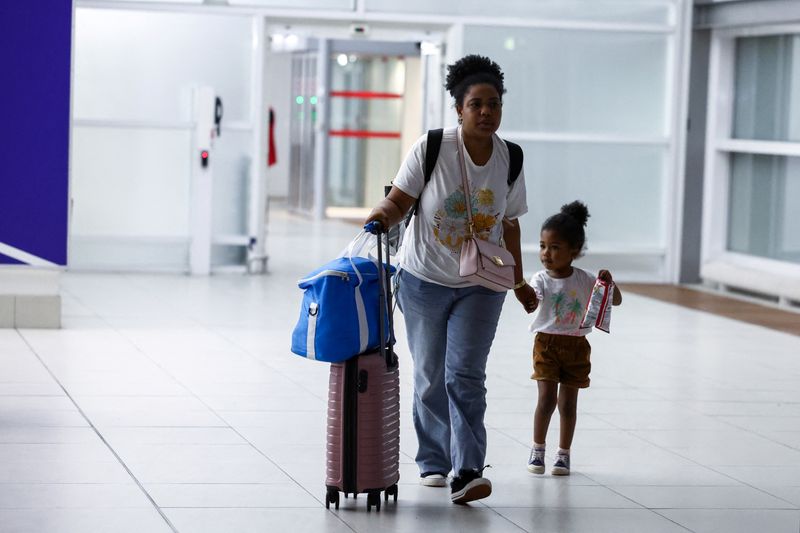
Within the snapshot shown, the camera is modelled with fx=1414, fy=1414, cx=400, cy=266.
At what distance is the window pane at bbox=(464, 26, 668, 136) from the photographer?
47.3ft

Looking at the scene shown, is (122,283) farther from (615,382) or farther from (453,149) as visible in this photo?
(453,149)

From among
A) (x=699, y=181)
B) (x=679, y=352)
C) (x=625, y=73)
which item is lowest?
(x=679, y=352)

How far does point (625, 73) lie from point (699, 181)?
135 centimetres

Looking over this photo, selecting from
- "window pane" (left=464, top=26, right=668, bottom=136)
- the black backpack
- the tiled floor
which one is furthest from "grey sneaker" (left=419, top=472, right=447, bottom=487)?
Result: "window pane" (left=464, top=26, right=668, bottom=136)

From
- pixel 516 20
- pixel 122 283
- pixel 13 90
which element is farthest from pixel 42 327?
pixel 516 20

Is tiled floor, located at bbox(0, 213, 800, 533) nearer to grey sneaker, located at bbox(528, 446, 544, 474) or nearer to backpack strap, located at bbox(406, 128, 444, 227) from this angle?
grey sneaker, located at bbox(528, 446, 544, 474)

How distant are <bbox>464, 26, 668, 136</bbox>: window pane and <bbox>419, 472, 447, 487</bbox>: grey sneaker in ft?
30.6

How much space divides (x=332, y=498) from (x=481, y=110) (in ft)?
4.82

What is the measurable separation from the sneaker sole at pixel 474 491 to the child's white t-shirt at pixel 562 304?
884 mm

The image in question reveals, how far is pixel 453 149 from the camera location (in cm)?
509

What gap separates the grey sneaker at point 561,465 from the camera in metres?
5.67

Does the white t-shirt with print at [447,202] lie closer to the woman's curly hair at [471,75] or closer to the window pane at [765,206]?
the woman's curly hair at [471,75]

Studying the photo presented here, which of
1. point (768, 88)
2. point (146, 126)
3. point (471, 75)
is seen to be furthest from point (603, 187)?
point (471, 75)

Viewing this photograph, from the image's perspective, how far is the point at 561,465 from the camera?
224 inches
